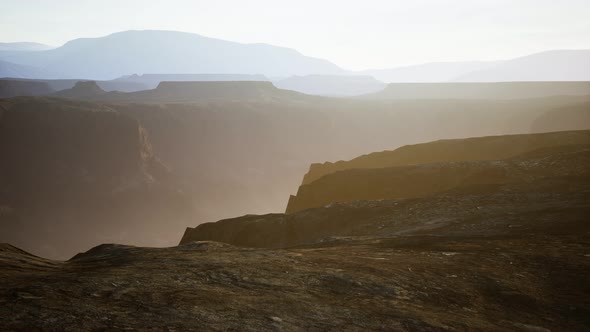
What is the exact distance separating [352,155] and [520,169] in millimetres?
92961

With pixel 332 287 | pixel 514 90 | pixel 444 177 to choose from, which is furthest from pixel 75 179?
pixel 514 90

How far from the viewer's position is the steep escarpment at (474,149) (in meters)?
32.4

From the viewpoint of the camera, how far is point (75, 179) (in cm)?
7331

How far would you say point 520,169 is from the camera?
2228 centimetres

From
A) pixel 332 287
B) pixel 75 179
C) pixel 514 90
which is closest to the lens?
pixel 332 287

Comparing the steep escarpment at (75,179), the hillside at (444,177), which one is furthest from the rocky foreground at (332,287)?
the steep escarpment at (75,179)

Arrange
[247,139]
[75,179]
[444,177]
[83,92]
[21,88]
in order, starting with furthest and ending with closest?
[21,88]
[83,92]
[247,139]
[75,179]
[444,177]

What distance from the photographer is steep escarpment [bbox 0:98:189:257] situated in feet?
220

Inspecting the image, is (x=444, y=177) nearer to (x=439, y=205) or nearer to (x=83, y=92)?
(x=439, y=205)

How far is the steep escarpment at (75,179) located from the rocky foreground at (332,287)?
2470 inches

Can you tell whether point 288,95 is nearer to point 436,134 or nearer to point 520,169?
point 436,134

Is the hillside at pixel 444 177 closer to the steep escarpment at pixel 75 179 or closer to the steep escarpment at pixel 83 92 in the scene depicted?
the steep escarpment at pixel 75 179

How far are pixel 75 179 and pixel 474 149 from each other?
63616 millimetres

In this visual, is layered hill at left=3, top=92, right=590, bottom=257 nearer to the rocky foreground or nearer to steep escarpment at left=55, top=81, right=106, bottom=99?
steep escarpment at left=55, top=81, right=106, bottom=99
